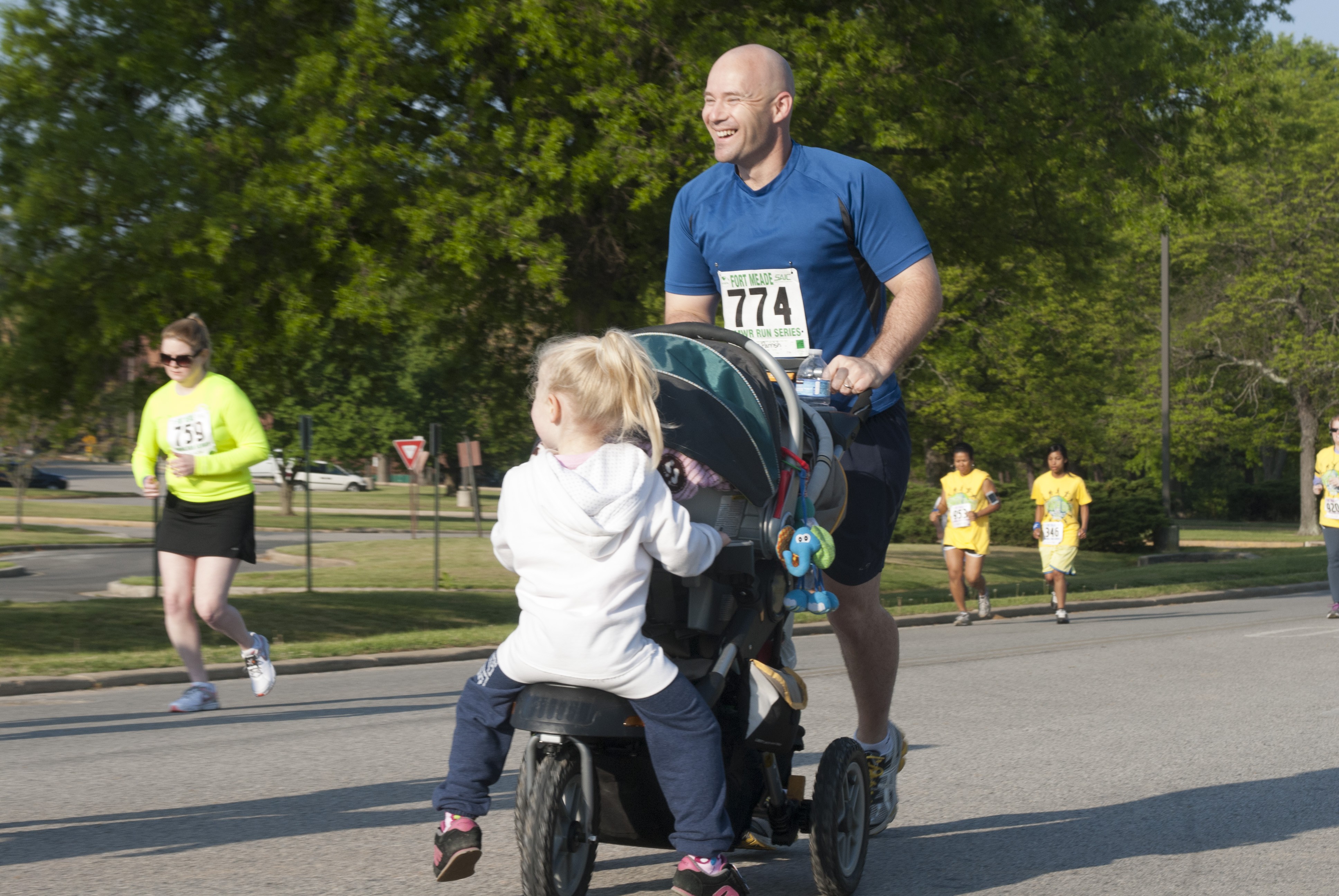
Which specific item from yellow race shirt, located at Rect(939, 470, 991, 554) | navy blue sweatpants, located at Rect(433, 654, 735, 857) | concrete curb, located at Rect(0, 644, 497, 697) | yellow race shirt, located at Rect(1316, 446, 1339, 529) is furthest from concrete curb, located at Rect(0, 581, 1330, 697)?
yellow race shirt, located at Rect(1316, 446, 1339, 529)

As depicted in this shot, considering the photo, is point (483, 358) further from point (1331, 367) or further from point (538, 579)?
point (1331, 367)

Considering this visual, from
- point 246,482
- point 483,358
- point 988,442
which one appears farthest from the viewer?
point 988,442

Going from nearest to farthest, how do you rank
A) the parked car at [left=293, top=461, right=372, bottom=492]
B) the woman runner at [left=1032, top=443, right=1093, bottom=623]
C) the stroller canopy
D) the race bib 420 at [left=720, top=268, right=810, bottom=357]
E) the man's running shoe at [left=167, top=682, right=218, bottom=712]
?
the stroller canopy < the race bib 420 at [left=720, top=268, right=810, bottom=357] < the man's running shoe at [left=167, top=682, right=218, bottom=712] < the woman runner at [left=1032, top=443, right=1093, bottom=623] < the parked car at [left=293, top=461, right=372, bottom=492]

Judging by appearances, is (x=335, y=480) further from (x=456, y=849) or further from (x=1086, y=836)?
(x=456, y=849)

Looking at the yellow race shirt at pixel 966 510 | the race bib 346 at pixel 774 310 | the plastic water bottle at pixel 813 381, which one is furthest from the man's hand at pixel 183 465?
the yellow race shirt at pixel 966 510

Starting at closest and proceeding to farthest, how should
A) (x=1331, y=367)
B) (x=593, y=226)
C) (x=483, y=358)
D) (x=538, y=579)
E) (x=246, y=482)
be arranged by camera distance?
(x=538, y=579) → (x=246, y=482) → (x=593, y=226) → (x=483, y=358) → (x=1331, y=367)

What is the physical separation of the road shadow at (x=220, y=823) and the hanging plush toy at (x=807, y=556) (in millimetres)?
1749

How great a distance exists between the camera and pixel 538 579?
3465 mm

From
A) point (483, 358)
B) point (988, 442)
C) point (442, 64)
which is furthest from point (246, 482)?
point (988, 442)

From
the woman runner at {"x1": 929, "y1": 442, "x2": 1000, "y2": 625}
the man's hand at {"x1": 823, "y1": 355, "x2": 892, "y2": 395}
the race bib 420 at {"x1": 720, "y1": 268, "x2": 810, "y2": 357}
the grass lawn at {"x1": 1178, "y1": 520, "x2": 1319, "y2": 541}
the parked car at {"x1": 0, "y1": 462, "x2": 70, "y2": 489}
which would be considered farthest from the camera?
the parked car at {"x1": 0, "y1": 462, "x2": 70, "y2": 489}

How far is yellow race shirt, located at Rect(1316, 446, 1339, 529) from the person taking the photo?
1487 cm

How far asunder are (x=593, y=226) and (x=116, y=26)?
18.4ft

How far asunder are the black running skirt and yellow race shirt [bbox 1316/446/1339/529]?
1109cm

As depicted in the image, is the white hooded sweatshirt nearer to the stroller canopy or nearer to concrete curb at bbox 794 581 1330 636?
the stroller canopy
